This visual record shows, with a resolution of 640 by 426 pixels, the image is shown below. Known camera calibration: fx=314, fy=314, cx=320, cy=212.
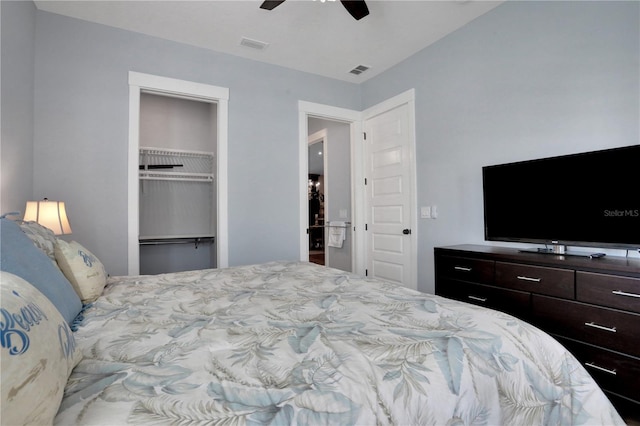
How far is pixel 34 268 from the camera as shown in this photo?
107 cm

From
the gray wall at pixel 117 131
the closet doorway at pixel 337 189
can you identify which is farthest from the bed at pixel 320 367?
the closet doorway at pixel 337 189

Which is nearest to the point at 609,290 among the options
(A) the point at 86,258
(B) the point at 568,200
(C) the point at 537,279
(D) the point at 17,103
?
→ (C) the point at 537,279

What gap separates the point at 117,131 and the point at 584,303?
381 centimetres

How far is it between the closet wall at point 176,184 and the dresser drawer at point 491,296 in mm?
3073

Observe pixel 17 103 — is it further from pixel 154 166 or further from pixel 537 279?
pixel 537 279

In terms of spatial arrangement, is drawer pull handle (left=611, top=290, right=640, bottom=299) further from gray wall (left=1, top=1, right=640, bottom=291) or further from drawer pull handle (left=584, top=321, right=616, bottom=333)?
gray wall (left=1, top=1, right=640, bottom=291)

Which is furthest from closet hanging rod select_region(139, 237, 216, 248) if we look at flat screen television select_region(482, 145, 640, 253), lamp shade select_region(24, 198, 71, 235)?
flat screen television select_region(482, 145, 640, 253)

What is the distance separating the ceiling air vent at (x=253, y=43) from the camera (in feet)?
10.5

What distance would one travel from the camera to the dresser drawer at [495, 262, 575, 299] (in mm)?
1825

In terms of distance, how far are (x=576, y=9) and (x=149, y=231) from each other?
4813 millimetres

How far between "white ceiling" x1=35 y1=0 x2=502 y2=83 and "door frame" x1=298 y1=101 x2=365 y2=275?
2.05ft

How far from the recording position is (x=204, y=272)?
7.09 ft

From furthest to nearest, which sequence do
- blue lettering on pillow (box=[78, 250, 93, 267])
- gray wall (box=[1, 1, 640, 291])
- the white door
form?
the white door
gray wall (box=[1, 1, 640, 291])
blue lettering on pillow (box=[78, 250, 93, 267])

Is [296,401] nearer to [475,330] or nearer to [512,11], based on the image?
[475,330]
